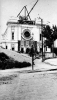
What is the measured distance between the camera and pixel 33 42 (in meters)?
52.1

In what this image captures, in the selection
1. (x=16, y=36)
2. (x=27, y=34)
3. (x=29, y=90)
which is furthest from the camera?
(x=27, y=34)

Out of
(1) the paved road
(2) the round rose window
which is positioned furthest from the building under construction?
(1) the paved road

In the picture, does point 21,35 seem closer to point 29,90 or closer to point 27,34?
point 27,34

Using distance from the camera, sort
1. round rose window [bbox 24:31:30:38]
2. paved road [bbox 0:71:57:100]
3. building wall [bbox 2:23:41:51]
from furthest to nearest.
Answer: round rose window [bbox 24:31:30:38], building wall [bbox 2:23:41:51], paved road [bbox 0:71:57:100]

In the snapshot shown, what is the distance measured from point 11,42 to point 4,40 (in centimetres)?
261

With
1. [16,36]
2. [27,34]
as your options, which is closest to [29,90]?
[16,36]

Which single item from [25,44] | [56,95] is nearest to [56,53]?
[25,44]

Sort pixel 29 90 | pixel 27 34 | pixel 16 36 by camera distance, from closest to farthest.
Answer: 1. pixel 29 90
2. pixel 16 36
3. pixel 27 34

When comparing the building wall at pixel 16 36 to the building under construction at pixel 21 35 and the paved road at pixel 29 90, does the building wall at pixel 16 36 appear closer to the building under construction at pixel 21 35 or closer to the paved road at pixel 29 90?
the building under construction at pixel 21 35

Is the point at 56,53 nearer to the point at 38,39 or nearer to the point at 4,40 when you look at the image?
the point at 38,39

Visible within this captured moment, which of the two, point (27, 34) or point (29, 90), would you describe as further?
point (27, 34)

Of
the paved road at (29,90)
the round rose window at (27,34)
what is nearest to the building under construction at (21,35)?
the round rose window at (27,34)

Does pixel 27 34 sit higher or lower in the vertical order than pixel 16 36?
higher

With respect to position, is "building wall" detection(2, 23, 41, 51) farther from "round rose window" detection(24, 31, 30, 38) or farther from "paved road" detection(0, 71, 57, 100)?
"paved road" detection(0, 71, 57, 100)
